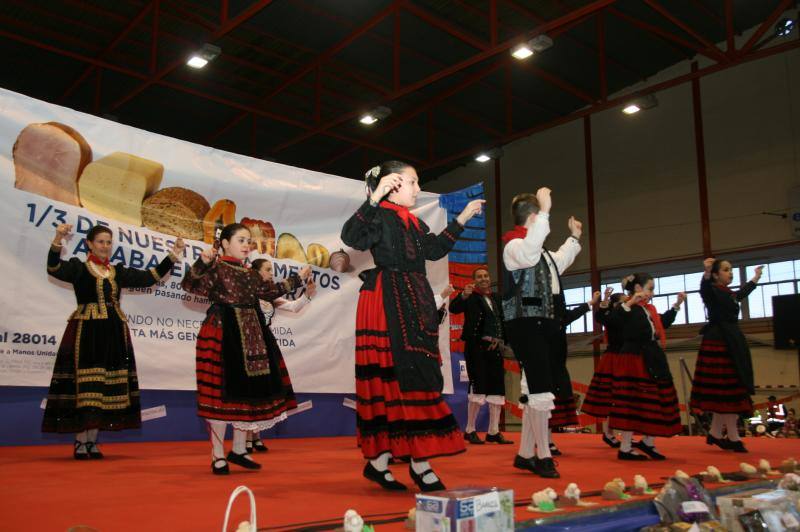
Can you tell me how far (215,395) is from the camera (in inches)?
154

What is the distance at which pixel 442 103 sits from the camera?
14.8 meters

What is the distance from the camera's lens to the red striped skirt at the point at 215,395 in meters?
3.89

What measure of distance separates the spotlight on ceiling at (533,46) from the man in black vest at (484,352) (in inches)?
185

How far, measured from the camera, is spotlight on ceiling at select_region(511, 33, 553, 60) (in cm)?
1000

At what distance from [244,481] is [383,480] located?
0.76 metres

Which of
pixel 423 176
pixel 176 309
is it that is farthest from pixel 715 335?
pixel 423 176

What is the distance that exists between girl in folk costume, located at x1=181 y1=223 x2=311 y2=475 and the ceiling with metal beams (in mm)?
5997

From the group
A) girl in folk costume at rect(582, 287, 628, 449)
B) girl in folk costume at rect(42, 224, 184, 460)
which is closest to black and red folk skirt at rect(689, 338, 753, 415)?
girl in folk costume at rect(582, 287, 628, 449)

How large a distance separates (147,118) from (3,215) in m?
9.62

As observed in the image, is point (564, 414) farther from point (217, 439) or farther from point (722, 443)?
point (217, 439)

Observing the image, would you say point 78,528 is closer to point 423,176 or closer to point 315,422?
point 315,422

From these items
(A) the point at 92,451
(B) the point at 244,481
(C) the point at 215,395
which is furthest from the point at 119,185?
(B) the point at 244,481

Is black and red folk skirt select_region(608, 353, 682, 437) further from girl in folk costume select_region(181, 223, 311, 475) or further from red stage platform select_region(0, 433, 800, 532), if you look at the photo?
girl in folk costume select_region(181, 223, 311, 475)

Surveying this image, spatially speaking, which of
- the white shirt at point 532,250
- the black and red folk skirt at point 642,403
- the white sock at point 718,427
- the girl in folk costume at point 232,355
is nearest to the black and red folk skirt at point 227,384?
the girl in folk costume at point 232,355
